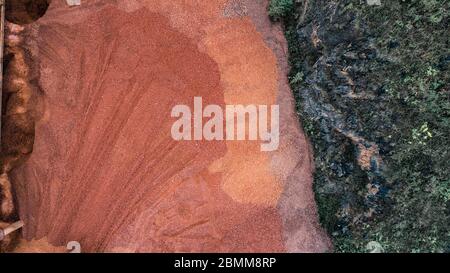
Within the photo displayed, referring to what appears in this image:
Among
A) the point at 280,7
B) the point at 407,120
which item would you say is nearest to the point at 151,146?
the point at 280,7

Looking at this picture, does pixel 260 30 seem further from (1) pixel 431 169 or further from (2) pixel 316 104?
(1) pixel 431 169

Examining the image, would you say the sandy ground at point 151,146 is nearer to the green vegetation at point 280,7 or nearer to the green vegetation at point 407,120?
the green vegetation at point 280,7

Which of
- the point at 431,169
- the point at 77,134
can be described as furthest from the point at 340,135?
the point at 77,134

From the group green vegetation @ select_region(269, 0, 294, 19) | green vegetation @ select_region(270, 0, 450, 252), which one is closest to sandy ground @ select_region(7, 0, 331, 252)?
green vegetation @ select_region(269, 0, 294, 19)

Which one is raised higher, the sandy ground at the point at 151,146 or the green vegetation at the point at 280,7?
the green vegetation at the point at 280,7

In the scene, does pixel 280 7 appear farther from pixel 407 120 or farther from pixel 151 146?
pixel 151 146

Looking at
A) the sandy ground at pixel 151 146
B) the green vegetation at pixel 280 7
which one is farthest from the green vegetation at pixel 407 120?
the sandy ground at pixel 151 146
